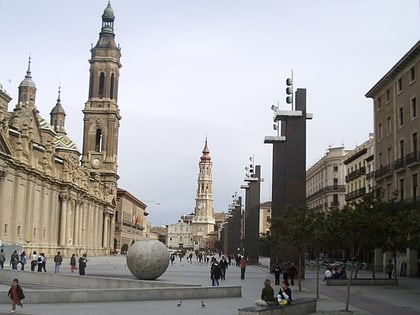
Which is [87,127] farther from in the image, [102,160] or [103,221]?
[103,221]

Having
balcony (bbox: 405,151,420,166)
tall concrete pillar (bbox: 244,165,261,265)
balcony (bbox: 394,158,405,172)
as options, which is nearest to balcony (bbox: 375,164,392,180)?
balcony (bbox: 394,158,405,172)

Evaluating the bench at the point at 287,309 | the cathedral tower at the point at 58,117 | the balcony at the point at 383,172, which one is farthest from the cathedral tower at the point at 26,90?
the bench at the point at 287,309

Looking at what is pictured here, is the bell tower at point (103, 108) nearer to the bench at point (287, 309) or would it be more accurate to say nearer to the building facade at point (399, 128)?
the building facade at point (399, 128)

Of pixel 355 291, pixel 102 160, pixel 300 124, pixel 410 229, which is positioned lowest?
pixel 355 291

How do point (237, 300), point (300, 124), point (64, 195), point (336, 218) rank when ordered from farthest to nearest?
point (64, 195) < point (300, 124) < point (336, 218) < point (237, 300)

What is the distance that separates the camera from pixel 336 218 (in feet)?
85.9

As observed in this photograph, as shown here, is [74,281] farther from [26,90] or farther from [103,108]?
[103,108]

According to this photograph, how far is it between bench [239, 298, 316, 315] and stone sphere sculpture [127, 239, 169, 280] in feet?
33.4

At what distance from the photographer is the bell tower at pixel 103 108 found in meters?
108

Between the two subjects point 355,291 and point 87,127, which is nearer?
point 355,291

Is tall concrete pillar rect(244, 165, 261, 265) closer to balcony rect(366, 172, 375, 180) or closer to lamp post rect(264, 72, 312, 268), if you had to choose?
balcony rect(366, 172, 375, 180)

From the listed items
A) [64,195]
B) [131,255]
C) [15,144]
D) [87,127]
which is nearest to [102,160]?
[87,127]

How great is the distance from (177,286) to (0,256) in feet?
53.0

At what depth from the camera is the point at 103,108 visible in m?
110
